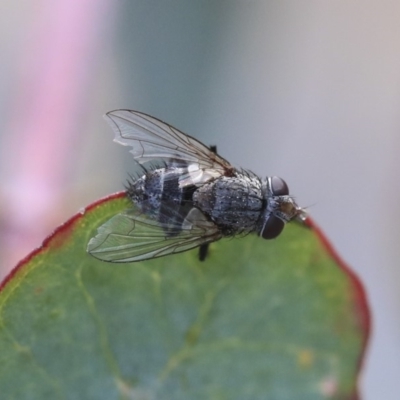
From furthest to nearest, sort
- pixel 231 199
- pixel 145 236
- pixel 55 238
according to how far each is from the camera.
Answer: pixel 231 199 → pixel 145 236 → pixel 55 238

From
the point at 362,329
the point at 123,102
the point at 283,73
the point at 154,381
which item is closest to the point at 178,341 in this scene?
the point at 154,381

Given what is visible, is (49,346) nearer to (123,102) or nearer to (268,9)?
(123,102)

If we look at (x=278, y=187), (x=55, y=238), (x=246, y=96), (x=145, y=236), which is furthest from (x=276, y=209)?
(x=246, y=96)

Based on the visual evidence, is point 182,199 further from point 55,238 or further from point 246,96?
point 246,96

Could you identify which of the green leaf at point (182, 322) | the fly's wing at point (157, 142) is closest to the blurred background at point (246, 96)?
the fly's wing at point (157, 142)

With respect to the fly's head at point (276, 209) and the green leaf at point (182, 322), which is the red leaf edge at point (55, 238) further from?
the fly's head at point (276, 209)
